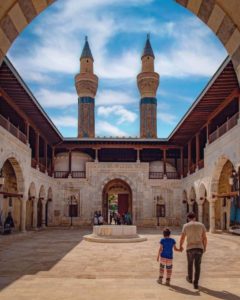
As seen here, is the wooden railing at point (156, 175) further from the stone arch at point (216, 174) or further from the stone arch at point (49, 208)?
the stone arch at point (216, 174)

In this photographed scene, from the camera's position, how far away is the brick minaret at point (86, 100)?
35.9 metres

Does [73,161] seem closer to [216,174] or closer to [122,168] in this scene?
[122,168]

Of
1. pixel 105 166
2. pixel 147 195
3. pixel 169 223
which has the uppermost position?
pixel 105 166

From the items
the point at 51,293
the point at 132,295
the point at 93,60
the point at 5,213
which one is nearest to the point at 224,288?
the point at 132,295

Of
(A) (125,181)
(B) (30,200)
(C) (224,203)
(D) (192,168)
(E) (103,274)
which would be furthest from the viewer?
(A) (125,181)

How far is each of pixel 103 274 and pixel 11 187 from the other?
16.0m

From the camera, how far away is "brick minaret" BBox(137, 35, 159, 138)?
3566cm

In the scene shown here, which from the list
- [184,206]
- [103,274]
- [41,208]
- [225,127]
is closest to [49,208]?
[41,208]

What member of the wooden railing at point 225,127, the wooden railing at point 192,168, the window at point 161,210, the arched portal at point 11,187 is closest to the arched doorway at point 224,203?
the wooden railing at point 225,127

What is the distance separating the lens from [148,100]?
36.0 metres

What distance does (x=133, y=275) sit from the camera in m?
8.23

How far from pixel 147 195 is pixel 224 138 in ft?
36.0

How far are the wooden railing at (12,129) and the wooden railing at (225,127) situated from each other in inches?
394

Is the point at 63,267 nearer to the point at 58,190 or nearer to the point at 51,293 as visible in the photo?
the point at 51,293
